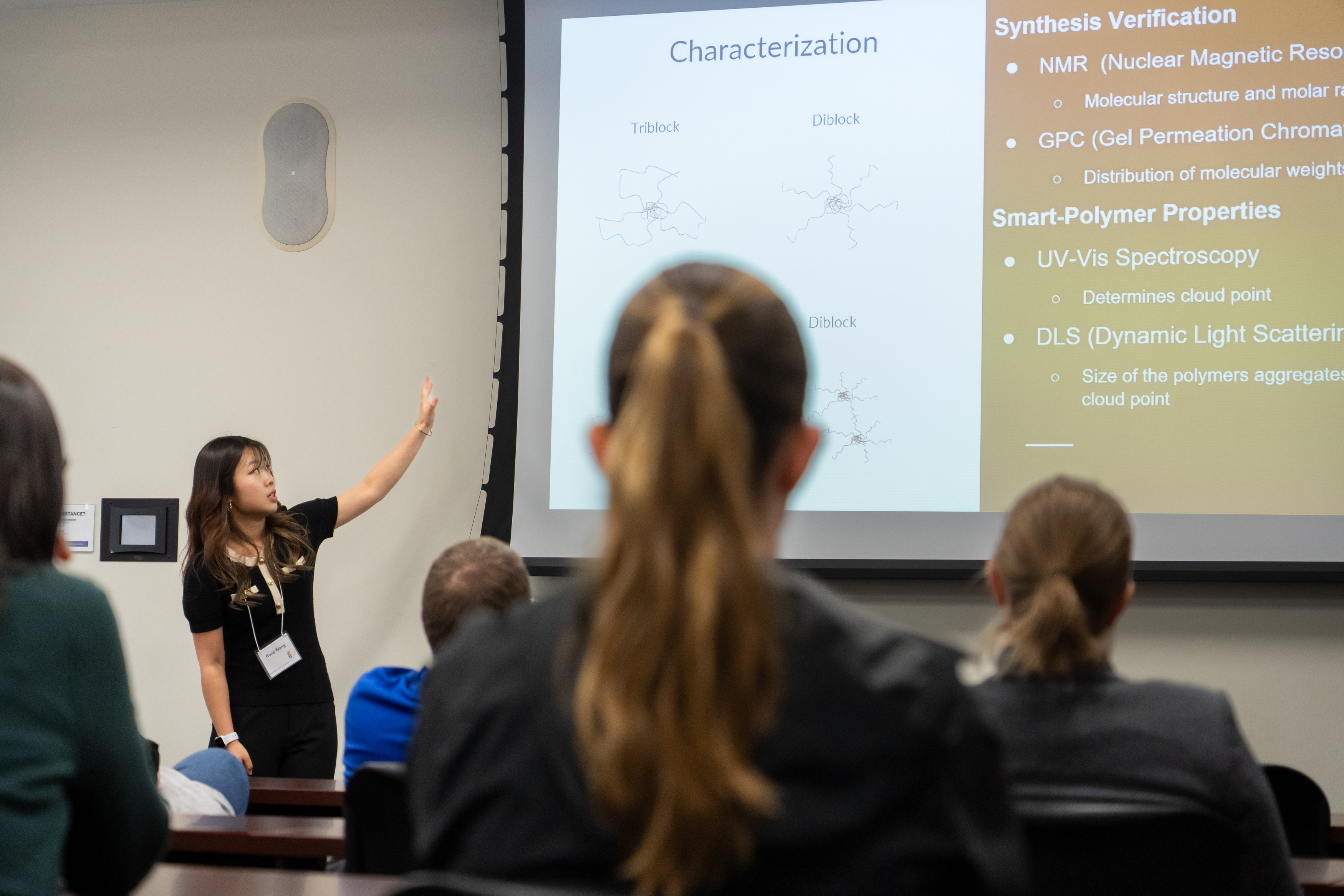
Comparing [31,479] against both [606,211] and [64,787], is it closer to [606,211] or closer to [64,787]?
[64,787]

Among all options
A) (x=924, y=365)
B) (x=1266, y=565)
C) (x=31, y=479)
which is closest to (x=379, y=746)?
(x=31, y=479)

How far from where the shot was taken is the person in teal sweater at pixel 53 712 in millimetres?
Answer: 1061

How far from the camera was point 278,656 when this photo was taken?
10.2 feet

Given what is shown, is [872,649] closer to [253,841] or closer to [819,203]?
[253,841]

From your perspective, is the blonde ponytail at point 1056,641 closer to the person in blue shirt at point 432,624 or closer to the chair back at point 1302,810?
the chair back at point 1302,810

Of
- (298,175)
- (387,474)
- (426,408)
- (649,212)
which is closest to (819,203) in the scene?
(649,212)

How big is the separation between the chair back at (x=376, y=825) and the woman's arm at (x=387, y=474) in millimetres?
2009

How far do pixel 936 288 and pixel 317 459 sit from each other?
233 centimetres

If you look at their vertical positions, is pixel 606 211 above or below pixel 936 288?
above

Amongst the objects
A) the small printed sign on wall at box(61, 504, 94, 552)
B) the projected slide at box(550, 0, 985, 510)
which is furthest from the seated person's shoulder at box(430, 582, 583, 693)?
the small printed sign on wall at box(61, 504, 94, 552)

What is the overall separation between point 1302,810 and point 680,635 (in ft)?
5.35

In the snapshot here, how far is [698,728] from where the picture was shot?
658mm

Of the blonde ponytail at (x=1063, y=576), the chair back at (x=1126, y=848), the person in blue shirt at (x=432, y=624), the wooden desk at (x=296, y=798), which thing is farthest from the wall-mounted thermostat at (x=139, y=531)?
the chair back at (x=1126, y=848)

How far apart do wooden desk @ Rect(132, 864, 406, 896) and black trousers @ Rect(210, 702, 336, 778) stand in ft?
5.97
